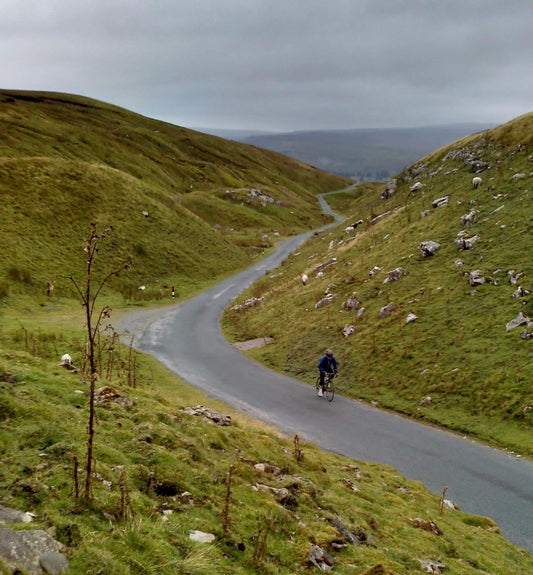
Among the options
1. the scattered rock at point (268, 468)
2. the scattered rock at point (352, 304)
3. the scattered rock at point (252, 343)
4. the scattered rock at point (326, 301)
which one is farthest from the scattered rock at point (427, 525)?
the scattered rock at point (326, 301)

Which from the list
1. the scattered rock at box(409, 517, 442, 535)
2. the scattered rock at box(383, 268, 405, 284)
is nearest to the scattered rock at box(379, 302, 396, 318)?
the scattered rock at box(383, 268, 405, 284)

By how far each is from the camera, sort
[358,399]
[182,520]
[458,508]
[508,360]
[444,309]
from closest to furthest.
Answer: [182,520]
[458,508]
[508,360]
[358,399]
[444,309]

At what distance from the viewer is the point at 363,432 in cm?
2116

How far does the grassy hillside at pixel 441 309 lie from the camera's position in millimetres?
22500

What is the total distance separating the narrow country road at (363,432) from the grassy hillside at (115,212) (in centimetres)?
1548

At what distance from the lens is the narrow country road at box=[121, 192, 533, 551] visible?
15.9m

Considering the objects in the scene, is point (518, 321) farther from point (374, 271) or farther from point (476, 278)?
point (374, 271)

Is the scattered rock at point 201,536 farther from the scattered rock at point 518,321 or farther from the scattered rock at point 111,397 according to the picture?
the scattered rock at point 518,321

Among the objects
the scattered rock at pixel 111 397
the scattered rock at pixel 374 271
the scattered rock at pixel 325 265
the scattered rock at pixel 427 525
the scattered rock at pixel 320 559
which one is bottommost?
the scattered rock at pixel 427 525

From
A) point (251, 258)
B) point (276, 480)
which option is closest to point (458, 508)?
point (276, 480)

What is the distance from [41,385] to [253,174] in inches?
6972

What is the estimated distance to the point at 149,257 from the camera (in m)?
60.4

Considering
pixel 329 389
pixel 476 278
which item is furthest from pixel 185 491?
pixel 476 278

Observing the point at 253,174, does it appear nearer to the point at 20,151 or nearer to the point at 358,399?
the point at 20,151
